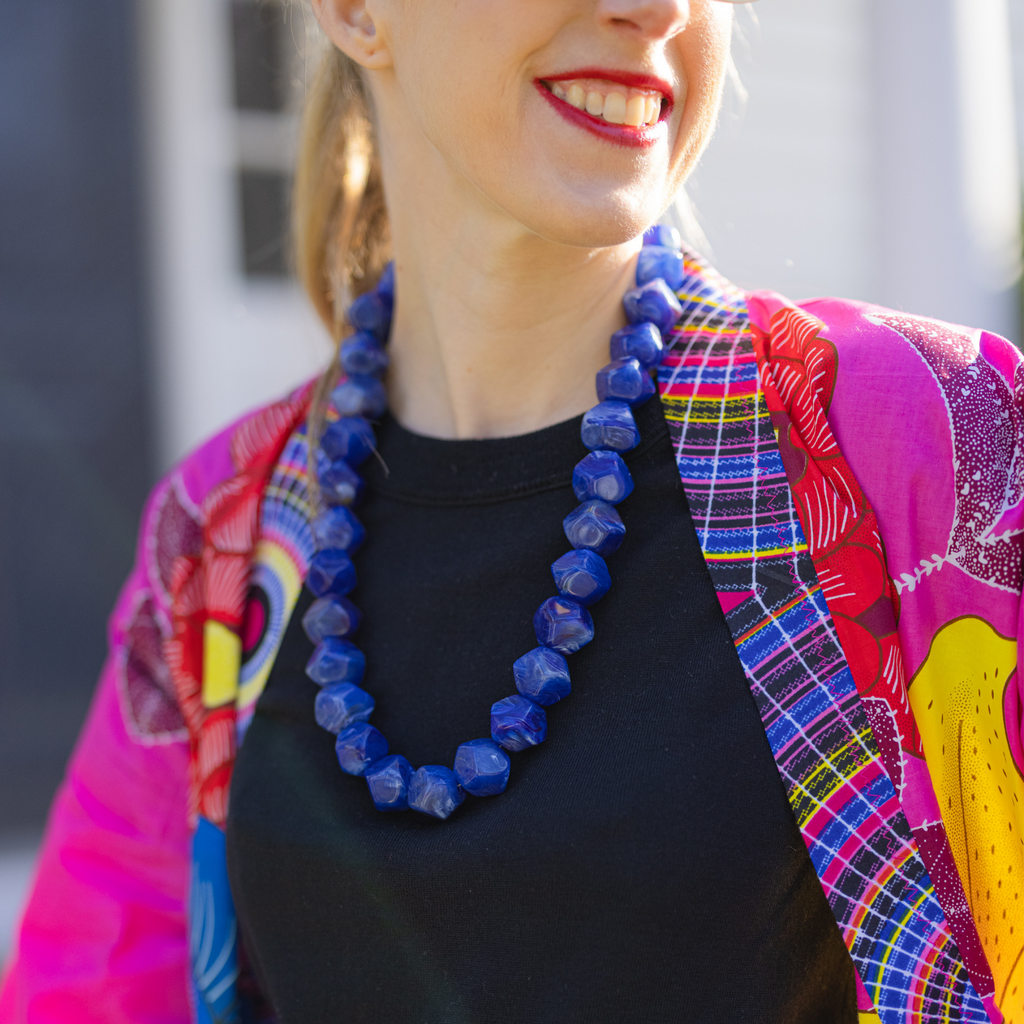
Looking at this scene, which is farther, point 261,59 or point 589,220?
point 261,59

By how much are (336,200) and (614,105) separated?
69 centimetres

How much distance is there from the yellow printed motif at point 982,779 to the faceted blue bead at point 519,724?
37cm

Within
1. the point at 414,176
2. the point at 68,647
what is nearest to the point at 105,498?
the point at 68,647

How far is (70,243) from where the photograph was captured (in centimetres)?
371

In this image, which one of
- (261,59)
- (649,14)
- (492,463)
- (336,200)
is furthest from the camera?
(261,59)

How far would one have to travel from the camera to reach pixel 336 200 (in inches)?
68.4

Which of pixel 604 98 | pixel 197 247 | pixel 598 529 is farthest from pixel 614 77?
pixel 197 247

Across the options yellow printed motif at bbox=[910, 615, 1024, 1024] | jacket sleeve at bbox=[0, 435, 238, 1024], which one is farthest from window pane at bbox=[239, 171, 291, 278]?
yellow printed motif at bbox=[910, 615, 1024, 1024]

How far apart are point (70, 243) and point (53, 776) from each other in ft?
6.06

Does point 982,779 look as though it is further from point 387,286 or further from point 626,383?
point 387,286

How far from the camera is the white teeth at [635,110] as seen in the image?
1176mm

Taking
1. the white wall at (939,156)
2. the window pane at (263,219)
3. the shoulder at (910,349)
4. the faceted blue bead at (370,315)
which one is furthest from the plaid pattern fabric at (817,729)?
the window pane at (263,219)

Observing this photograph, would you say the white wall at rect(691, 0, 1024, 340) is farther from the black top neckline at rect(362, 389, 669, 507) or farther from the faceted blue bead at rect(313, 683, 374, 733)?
the faceted blue bead at rect(313, 683, 374, 733)

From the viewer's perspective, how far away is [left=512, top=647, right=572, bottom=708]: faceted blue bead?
1.15m
